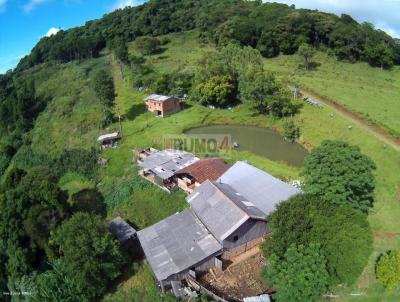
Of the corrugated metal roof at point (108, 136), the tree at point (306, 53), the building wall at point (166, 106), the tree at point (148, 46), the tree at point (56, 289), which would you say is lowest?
the tree at point (56, 289)

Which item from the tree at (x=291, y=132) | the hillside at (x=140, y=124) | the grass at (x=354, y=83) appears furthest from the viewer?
the grass at (x=354, y=83)

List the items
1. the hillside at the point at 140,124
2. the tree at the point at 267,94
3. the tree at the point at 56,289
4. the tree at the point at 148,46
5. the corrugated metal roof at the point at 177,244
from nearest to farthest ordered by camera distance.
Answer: the corrugated metal roof at the point at 177,244 < the tree at the point at 56,289 < the hillside at the point at 140,124 < the tree at the point at 267,94 < the tree at the point at 148,46

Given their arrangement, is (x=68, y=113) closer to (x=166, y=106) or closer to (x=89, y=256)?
(x=166, y=106)

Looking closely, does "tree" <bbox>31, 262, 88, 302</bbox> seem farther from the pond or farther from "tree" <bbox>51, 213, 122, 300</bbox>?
the pond

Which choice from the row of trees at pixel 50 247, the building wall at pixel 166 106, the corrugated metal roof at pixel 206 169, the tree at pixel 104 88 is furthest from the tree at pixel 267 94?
the row of trees at pixel 50 247

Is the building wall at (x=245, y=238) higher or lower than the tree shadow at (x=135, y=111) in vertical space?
lower

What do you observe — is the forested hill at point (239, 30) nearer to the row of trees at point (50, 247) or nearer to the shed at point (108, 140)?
the shed at point (108, 140)

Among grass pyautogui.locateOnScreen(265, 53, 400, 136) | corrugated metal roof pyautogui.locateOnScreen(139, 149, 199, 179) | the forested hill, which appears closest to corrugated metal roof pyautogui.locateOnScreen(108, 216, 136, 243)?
corrugated metal roof pyautogui.locateOnScreen(139, 149, 199, 179)

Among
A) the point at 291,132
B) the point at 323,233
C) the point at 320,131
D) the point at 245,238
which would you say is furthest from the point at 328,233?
the point at 320,131
